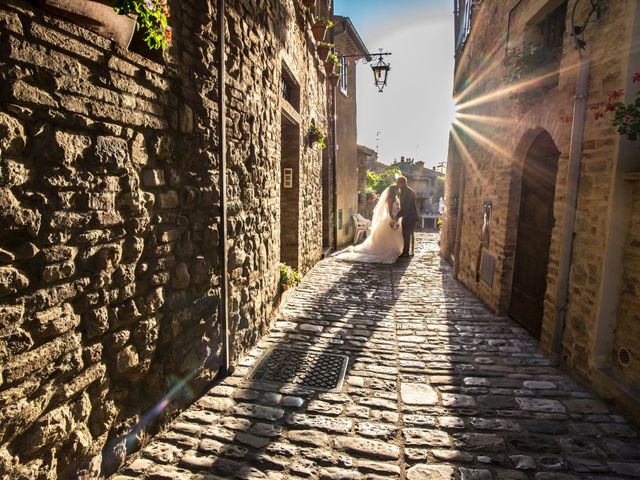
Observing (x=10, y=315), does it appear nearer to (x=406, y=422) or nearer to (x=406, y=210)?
(x=406, y=422)

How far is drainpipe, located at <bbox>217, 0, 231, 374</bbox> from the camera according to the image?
3.23 m

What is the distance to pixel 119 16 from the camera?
210cm

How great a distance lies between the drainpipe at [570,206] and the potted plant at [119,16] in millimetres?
3542

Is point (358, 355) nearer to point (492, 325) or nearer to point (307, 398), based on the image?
point (307, 398)

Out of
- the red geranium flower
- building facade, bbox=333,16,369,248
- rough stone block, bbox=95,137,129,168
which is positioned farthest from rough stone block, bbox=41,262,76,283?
building facade, bbox=333,16,369,248

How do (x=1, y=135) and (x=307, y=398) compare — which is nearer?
(x=1, y=135)

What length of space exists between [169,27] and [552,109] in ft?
12.5

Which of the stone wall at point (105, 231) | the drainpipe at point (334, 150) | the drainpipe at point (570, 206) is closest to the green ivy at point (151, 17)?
the stone wall at point (105, 231)

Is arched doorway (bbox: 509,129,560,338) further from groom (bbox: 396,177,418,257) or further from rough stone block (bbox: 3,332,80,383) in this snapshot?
groom (bbox: 396,177,418,257)

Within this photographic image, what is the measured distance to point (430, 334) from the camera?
15.7ft

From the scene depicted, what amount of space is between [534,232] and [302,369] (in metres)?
3.33

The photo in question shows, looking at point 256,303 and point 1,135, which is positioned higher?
point 1,135

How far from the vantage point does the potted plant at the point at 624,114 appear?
2764mm

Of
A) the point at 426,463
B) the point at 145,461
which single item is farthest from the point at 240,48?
the point at 426,463
